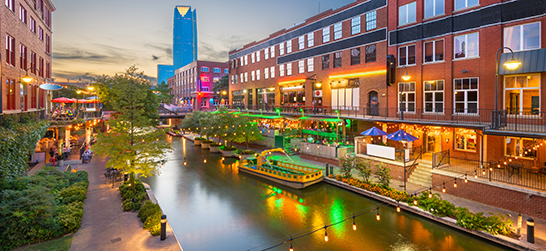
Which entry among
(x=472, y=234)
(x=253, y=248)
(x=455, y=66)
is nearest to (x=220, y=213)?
(x=253, y=248)

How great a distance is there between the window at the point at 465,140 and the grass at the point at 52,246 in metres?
26.4

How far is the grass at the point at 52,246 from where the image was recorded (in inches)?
447

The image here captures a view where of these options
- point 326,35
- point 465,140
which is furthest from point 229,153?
point 465,140

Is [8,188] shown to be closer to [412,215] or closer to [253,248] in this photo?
[253,248]

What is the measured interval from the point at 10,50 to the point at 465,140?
118 ft

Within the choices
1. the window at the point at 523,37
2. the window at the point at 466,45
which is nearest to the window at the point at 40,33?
the window at the point at 466,45

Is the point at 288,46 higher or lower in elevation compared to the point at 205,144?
higher

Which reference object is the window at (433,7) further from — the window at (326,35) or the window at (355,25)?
the window at (326,35)

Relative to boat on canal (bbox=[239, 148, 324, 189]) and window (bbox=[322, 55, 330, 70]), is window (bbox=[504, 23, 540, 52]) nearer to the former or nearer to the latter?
boat on canal (bbox=[239, 148, 324, 189])

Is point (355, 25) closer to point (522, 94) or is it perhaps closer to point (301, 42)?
point (301, 42)

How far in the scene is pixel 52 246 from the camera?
38.0ft

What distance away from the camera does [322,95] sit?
118 ft

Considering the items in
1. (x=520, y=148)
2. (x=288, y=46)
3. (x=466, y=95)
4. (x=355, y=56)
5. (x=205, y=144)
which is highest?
(x=288, y=46)

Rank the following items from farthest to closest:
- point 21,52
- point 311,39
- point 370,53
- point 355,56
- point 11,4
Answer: point 311,39 < point 355,56 < point 370,53 < point 21,52 < point 11,4
